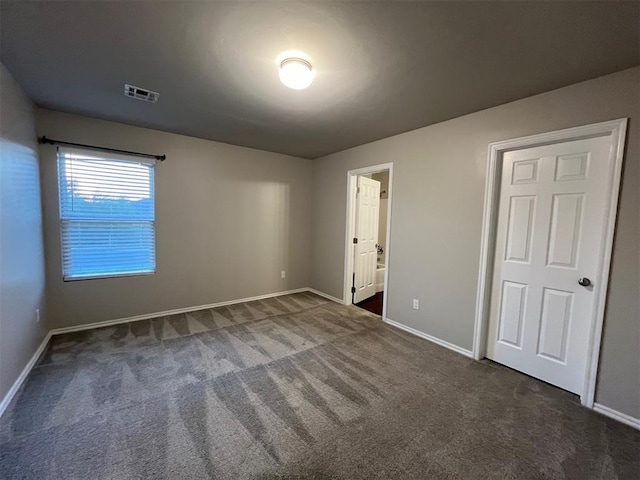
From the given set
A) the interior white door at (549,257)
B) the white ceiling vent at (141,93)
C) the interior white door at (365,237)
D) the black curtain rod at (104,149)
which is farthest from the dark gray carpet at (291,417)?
the white ceiling vent at (141,93)

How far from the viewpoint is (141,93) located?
2.32 metres

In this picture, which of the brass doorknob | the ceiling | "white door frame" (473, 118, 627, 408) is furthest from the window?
the brass doorknob

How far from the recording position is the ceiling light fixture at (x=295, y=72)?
1.76 metres

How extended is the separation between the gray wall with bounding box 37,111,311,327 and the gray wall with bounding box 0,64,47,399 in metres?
0.30

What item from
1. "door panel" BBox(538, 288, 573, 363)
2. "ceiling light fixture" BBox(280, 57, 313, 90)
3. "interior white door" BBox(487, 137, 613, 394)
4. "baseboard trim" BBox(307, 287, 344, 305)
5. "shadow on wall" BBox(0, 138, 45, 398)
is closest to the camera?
"ceiling light fixture" BBox(280, 57, 313, 90)

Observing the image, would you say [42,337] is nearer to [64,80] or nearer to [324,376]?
[64,80]

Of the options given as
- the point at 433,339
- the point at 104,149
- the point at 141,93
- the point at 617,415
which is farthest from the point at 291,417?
the point at 104,149

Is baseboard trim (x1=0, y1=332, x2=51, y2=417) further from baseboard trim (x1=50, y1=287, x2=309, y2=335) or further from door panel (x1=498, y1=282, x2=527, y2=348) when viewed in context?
door panel (x1=498, y1=282, x2=527, y2=348)

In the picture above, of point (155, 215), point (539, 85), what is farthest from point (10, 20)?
point (539, 85)

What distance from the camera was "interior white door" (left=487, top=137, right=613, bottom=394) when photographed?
6.63 feet

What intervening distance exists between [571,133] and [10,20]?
12.4 feet

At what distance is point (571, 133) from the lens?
202 cm

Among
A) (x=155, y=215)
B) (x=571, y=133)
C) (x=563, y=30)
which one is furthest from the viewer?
(x=155, y=215)

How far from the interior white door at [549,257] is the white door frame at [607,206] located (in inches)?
1.7
